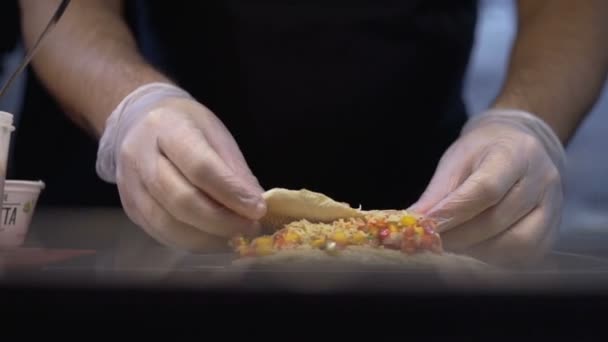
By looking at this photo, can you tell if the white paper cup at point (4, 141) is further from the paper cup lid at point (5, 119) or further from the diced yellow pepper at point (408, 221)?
the diced yellow pepper at point (408, 221)

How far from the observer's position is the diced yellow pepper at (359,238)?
966 millimetres

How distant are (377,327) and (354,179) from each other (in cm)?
133

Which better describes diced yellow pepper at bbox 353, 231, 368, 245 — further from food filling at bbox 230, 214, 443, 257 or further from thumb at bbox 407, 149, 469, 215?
thumb at bbox 407, 149, 469, 215

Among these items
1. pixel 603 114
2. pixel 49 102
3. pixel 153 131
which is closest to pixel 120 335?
pixel 153 131

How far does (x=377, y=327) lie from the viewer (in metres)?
0.36

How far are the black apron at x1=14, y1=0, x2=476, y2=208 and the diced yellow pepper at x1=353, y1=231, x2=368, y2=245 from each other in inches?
26.6

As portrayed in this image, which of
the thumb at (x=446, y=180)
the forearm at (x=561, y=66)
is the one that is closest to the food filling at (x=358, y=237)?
the thumb at (x=446, y=180)

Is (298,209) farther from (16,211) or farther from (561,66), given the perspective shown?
(561,66)

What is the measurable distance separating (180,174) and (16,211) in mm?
275

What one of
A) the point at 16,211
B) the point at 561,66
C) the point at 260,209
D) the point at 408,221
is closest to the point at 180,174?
the point at 260,209

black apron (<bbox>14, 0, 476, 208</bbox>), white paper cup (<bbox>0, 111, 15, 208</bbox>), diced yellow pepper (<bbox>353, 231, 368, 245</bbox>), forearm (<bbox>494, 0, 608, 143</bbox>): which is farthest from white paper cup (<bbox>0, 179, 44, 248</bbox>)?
forearm (<bbox>494, 0, 608, 143</bbox>)

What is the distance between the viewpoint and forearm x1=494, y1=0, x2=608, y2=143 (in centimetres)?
139

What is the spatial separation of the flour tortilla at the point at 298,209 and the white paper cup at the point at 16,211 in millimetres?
398

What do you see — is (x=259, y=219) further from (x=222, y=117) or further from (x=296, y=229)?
(x=222, y=117)
